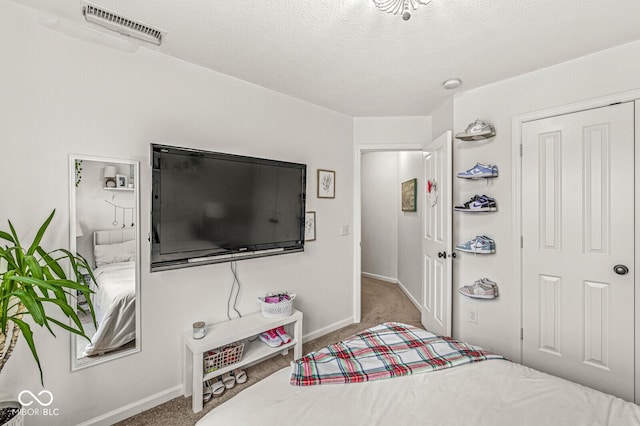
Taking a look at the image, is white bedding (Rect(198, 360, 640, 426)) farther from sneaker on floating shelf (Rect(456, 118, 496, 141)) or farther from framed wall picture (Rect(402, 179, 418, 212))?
framed wall picture (Rect(402, 179, 418, 212))

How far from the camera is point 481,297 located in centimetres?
253

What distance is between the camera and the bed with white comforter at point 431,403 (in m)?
1.10

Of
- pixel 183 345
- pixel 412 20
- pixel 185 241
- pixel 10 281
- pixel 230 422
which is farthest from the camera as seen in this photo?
pixel 183 345

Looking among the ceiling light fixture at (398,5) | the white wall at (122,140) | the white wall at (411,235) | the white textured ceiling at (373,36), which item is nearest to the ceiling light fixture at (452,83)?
the white textured ceiling at (373,36)

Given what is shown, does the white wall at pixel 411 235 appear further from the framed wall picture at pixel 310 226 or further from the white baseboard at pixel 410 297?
the framed wall picture at pixel 310 226

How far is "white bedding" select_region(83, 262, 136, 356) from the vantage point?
1.85 meters

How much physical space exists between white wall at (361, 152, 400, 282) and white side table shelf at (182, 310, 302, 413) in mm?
3232

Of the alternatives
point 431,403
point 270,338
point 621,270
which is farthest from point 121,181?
point 621,270

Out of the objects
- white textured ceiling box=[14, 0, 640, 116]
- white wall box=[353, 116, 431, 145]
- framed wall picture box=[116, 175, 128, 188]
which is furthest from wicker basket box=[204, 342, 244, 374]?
white wall box=[353, 116, 431, 145]

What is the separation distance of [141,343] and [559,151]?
323 cm

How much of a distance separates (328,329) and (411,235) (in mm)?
2109

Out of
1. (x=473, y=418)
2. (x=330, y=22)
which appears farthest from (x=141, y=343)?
(x=330, y=22)

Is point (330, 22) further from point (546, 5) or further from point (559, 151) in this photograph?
point (559, 151)

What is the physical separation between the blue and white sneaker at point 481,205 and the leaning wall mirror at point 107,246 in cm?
250
